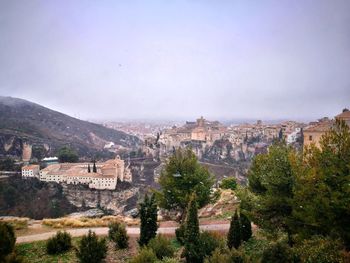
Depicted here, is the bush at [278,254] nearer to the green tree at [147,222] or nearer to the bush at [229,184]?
the green tree at [147,222]

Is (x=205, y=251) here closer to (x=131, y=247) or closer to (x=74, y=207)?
(x=131, y=247)

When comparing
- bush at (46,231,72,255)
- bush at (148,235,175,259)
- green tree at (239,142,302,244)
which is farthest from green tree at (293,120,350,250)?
bush at (46,231,72,255)

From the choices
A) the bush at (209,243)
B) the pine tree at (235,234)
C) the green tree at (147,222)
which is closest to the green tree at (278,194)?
the pine tree at (235,234)

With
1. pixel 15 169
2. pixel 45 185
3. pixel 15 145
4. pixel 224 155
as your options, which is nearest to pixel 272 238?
pixel 45 185

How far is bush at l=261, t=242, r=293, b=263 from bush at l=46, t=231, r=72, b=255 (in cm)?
914

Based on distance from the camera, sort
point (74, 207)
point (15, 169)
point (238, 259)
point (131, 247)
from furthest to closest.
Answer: point (15, 169), point (74, 207), point (131, 247), point (238, 259)

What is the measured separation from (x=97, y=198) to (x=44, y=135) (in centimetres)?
8275

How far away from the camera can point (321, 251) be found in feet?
26.6

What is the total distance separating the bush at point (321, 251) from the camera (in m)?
7.88

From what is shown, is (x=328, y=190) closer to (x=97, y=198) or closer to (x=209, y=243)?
(x=209, y=243)

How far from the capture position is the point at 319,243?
27.9 ft

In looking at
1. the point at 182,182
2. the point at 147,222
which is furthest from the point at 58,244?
the point at 182,182

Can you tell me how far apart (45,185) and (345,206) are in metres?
77.6

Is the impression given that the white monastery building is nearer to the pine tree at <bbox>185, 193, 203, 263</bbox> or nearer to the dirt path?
the dirt path
